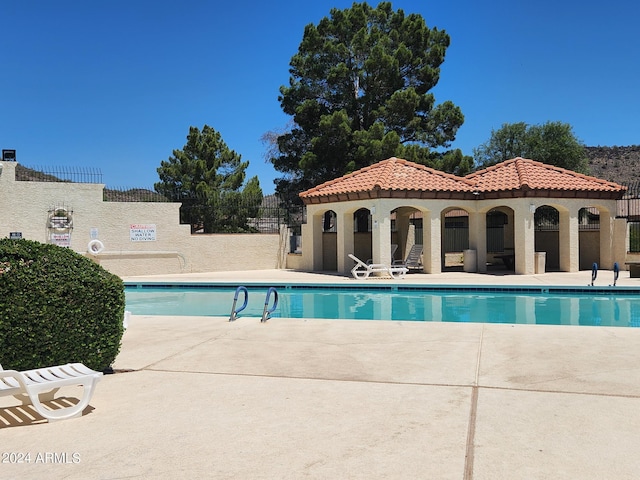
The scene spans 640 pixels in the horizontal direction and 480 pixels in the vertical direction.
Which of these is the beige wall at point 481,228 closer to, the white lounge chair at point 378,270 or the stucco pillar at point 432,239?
the stucco pillar at point 432,239

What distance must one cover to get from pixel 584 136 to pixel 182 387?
35467mm

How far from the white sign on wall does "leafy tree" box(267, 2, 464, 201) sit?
350 inches

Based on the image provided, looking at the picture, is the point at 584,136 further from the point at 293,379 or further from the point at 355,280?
the point at 293,379

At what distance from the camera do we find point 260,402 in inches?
219

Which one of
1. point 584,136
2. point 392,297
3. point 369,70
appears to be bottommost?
point 392,297

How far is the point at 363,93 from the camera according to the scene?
30.4 m

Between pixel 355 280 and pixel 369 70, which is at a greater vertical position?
pixel 369 70

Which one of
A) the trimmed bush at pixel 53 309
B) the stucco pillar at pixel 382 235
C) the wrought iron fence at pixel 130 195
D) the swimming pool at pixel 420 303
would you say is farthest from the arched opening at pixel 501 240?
the trimmed bush at pixel 53 309

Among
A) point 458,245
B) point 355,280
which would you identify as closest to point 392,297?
point 355,280

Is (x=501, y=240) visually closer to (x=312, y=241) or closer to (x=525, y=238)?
(x=525, y=238)

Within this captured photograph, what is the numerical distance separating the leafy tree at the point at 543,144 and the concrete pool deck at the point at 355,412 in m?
27.7

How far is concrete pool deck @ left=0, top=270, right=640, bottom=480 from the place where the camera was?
13.1 feet

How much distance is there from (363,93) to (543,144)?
1216 cm

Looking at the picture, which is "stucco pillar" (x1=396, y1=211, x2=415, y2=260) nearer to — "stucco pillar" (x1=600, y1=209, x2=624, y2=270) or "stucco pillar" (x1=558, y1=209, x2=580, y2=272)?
"stucco pillar" (x1=558, y1=209, x2=580, y2=272)
